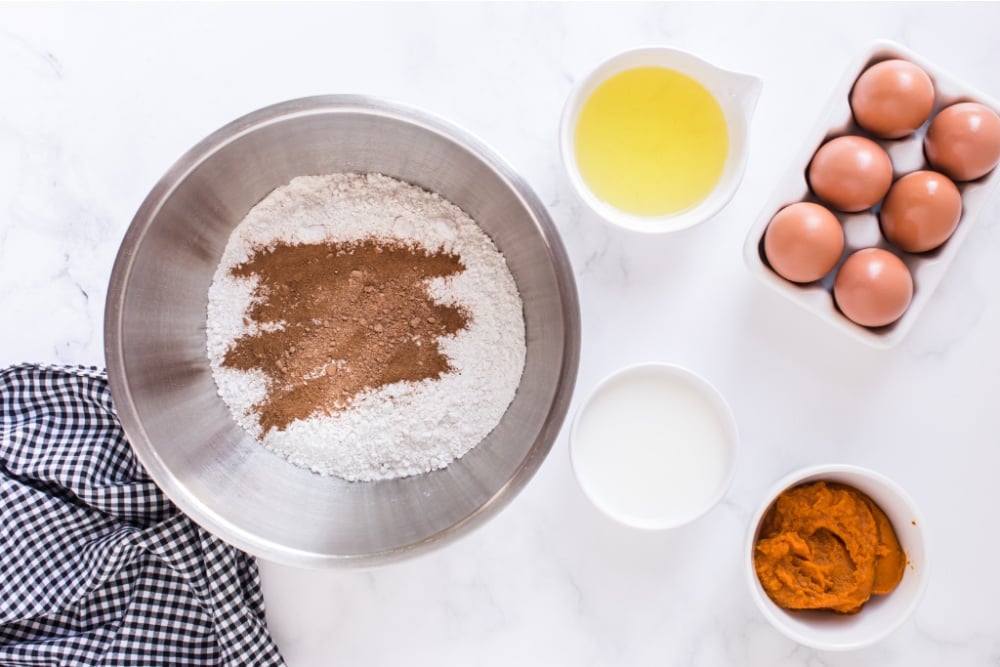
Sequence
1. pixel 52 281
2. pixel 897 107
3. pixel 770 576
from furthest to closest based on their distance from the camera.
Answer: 1. pixel 52 281
2. pixel 770 576
3. pixel 897 107

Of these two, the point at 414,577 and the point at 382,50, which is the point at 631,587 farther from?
the point at 382,50

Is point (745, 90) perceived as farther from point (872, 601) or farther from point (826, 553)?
point (872, 601)

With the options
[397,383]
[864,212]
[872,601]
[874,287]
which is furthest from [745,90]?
[872,601]

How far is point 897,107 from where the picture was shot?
1.32 m

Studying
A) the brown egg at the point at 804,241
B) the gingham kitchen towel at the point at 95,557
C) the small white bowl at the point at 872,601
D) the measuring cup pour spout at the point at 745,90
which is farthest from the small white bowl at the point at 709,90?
the gingham kitchen towel at the point at 95,557

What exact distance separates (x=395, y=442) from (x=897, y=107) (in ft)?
3.38

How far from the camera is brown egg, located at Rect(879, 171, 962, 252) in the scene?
1.30 metres

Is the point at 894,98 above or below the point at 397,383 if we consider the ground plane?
above

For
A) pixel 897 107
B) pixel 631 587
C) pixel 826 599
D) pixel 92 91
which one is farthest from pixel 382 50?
pixel 826 599

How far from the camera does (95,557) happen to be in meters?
1.43

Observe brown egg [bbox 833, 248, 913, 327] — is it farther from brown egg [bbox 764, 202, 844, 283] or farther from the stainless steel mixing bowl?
the stainless steel mixing bowl

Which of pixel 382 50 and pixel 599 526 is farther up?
pixel 382 50

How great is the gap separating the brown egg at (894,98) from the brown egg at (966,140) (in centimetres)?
4

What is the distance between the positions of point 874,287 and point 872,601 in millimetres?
590
